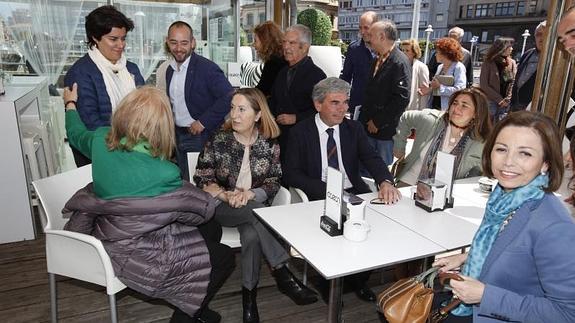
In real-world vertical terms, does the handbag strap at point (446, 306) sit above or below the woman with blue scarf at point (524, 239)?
below

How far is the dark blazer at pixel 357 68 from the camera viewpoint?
382 cm

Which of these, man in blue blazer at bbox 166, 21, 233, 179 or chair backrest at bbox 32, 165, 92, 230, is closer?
chair backrest at bbox 32, 165, 92, 230

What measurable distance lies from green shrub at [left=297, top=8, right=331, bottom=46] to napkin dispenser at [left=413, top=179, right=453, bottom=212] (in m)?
5.38

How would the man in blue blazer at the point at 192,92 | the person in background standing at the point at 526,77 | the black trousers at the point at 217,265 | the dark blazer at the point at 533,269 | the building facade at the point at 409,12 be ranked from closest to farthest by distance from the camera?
the dark blazer at the point at 533,269
the black trousers at the point at 217,265
the man in blue blazer at the point at 192,92
the person in background standing at the point at 526,77
the building facade at the point at 409,12

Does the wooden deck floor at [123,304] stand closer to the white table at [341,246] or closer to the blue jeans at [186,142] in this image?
the white table at [341,246]

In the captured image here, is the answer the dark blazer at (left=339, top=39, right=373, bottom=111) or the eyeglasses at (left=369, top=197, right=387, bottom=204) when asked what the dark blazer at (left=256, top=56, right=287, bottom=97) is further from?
the eyeglasses at (left=369, top=197, right=387, bottom=204)

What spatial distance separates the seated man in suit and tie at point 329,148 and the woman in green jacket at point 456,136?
30 centimetres

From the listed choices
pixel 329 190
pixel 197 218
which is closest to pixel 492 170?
pixel 329 190

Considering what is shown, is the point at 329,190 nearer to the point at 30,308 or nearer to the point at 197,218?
the point at 197,218

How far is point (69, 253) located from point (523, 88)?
12.2 ft

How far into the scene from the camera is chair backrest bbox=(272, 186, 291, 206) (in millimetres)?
2236

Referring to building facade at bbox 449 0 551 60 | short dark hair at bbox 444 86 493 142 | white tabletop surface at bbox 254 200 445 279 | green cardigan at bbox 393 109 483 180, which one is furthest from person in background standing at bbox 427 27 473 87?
white tabletop surface at bbox 254 200 445 279

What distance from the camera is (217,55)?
5.19 meters

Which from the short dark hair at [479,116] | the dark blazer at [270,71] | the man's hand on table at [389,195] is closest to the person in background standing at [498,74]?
the short dark hair at [479,116]
